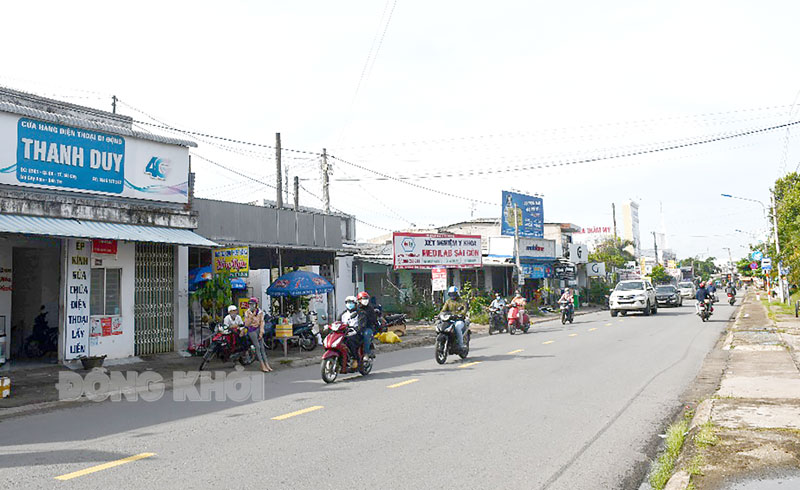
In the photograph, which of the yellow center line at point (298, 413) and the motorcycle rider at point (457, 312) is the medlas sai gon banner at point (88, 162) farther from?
the yellow center line at point (298, 413)

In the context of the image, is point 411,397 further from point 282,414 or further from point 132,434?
point 132,434

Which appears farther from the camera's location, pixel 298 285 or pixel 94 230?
pixel 298 285

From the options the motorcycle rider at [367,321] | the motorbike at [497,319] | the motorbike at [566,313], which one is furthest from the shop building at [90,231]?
the motorbike at [566,313]

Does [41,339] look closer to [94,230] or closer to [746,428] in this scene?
[94,230]

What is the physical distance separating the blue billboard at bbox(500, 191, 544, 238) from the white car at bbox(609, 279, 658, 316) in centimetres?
964

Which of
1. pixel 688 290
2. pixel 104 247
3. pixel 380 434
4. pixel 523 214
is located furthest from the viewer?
pixel 688 290

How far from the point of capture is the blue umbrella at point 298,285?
18.8 metres

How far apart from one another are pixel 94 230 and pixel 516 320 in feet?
51.6

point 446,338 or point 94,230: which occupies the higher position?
point 94,230

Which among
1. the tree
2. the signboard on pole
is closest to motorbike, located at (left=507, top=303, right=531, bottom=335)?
the signboard on pole

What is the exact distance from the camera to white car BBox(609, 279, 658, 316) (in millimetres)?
32438

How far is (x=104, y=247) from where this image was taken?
1534 centimetres

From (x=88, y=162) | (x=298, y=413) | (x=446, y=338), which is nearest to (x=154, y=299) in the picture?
(x=88, y=162)

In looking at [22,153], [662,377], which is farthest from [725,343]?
[22,153]
